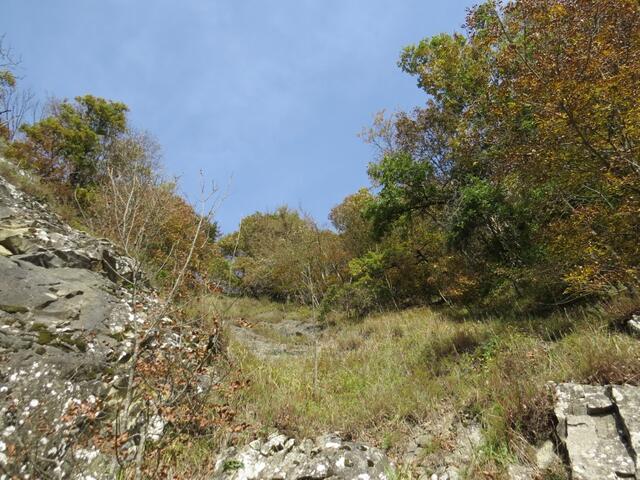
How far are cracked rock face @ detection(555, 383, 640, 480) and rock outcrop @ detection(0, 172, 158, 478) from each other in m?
3.91

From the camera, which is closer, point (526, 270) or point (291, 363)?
point (291, 363)

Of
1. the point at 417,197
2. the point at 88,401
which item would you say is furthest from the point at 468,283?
the point at 88,401

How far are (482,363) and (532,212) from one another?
16.7 feet

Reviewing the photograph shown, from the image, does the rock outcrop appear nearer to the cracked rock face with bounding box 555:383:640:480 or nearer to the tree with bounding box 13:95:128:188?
the cracked rock face with bounding box 555:383:640:480

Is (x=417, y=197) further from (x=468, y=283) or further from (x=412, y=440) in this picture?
(x=412, y=440)

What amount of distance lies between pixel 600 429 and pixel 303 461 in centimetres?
280

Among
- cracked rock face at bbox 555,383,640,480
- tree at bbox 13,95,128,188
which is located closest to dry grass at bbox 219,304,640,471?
cracked rock face at bbox 555,383,640,480

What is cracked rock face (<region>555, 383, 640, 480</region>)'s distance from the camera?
112 inches

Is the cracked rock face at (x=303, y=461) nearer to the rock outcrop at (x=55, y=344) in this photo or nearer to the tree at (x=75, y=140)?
the rock outcrop at (x=55, y=344)

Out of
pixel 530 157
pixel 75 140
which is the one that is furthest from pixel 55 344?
pixel 75 140

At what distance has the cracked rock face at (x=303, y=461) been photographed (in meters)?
3.60

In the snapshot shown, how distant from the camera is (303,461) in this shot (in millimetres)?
3854

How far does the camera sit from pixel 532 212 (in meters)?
9.05

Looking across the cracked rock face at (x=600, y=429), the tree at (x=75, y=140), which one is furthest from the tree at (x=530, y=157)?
the tree at (x=75, y=140)
